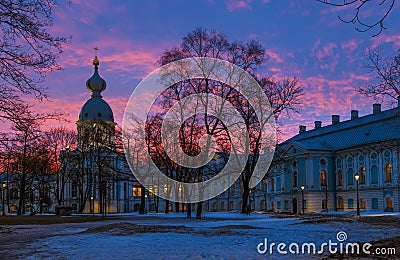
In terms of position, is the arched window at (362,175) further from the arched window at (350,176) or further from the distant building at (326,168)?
the arched window at (350,176)

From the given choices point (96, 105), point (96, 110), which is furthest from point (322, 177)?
point (96, 105)

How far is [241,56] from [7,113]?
881 inches

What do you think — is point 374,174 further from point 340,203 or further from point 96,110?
point 96,110

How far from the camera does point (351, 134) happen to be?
222 feet

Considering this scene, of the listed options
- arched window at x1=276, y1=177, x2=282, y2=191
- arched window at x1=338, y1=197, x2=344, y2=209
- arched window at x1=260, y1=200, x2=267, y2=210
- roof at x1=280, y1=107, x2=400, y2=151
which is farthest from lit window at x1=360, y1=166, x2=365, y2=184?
arched window at x1=260, y1=200, x2=267, y2=210

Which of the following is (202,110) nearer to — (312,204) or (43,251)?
(43,251)

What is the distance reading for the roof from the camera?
6110 cm

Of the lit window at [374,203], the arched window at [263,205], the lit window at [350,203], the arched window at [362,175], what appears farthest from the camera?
the arched window at [263,205]

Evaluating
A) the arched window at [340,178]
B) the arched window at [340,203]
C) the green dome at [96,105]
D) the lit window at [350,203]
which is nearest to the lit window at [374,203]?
the lit window at [350,203]

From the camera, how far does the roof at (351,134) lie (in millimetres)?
61097

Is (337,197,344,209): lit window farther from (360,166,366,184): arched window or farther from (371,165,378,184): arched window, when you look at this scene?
(371,165,378,184): arched window

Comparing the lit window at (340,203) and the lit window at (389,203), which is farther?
the lit window at (340,203)

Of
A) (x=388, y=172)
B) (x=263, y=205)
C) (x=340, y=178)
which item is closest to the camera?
(x=388, y=172)

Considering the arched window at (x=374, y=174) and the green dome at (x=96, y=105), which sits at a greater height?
the green dome at (x=96, y=105)
